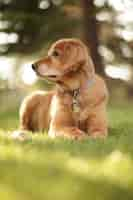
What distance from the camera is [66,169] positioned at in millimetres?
2260

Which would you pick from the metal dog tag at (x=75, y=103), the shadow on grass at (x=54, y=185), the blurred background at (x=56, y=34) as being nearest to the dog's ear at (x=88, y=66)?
the metal dog tag at (x=75, y=103)

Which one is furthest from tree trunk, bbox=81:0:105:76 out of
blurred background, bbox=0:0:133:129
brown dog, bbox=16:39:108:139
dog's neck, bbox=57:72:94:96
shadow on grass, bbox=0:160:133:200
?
shadow on grass, bbox=0:160:133:200

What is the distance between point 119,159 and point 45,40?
12.7 feet

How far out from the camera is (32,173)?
2193 mm

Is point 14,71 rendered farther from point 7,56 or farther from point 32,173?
point 32,173

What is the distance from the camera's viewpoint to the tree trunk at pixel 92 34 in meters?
6.11

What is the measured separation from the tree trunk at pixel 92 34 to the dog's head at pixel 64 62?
2.94 meters

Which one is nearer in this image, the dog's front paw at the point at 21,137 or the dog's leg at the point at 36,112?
the dog's front paw at the point at 21,137

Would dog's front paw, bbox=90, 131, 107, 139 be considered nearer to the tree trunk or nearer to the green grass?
the green grass

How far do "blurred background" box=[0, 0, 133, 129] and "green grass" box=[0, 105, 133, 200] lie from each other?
118 inches

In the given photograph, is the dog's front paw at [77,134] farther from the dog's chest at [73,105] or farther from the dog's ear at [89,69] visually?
the dog's ear at [89,69]

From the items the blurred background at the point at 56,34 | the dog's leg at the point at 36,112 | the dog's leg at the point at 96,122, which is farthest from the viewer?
the blurred background at the point at 56,34

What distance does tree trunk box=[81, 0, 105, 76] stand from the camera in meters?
6.11

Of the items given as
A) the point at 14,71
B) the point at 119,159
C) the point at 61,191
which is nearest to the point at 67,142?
the point at 119,159
